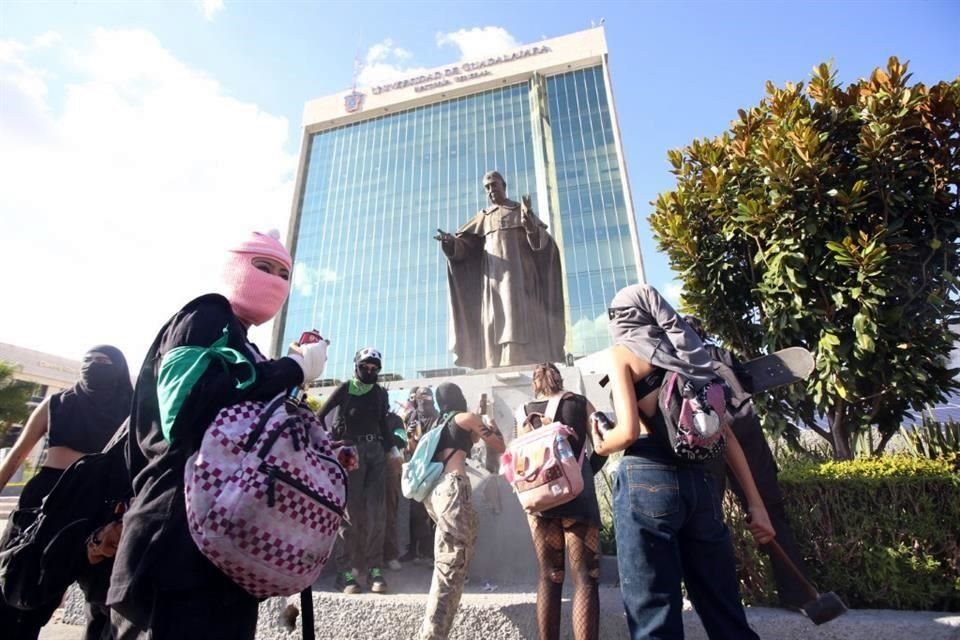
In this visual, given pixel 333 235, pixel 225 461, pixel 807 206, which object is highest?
pixel 333 235

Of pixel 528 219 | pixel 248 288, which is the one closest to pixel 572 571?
pixel 248 288

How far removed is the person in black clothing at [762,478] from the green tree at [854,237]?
1.56 meters

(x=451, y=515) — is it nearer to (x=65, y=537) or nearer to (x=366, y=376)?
(x=366, y=376)

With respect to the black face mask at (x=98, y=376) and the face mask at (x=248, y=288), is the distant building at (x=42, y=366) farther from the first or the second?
the face mask at (x=248, y=288)

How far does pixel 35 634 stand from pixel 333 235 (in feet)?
155

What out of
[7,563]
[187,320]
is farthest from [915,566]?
[7,563]

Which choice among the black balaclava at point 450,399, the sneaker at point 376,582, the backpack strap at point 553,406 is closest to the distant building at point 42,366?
the sneaker at point 376,582

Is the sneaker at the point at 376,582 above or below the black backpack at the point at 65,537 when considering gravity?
below

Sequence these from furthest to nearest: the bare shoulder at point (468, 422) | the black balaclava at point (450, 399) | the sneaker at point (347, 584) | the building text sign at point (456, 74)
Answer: the building text sign at point (456, 74)
the black balaclava at point (450, 399)
the sneaker at point (347, 584)
the bare shoulder at point (468, 422)

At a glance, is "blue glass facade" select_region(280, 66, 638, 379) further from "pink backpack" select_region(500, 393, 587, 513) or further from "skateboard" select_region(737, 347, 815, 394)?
"pink backpack" select_region(500, 393, 587, 513)

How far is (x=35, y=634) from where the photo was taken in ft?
7.46

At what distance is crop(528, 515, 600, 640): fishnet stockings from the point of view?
8.12ft

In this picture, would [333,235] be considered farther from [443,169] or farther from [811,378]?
[811,378]

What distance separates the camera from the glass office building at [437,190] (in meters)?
38.1
